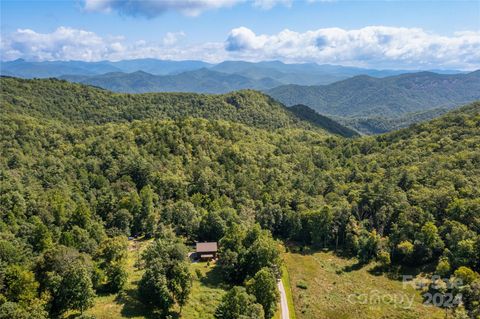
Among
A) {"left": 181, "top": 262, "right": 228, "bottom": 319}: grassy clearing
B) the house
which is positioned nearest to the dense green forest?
{"left": 181, "top": 262, "right": 228, "bottom": 319}: grassy clearing

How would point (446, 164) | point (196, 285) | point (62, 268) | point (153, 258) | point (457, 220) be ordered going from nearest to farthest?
point (62, 268)
point (153, 258)
point (196, 285)
point (457, 220)
point (446, 164)

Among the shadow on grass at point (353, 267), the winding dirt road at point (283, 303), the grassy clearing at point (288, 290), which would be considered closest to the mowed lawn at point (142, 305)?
the winding dirt road at point (283, 303)

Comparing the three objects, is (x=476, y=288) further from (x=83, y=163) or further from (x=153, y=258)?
(x=83, y=163)

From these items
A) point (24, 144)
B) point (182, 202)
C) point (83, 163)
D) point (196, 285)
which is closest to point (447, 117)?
point (182, 202)

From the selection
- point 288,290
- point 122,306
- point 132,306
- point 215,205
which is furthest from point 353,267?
point 122,306

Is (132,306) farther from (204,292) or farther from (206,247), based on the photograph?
(206,247)

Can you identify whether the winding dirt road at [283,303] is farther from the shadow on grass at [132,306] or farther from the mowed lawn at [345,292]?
the shadow on grass at [132,306]
